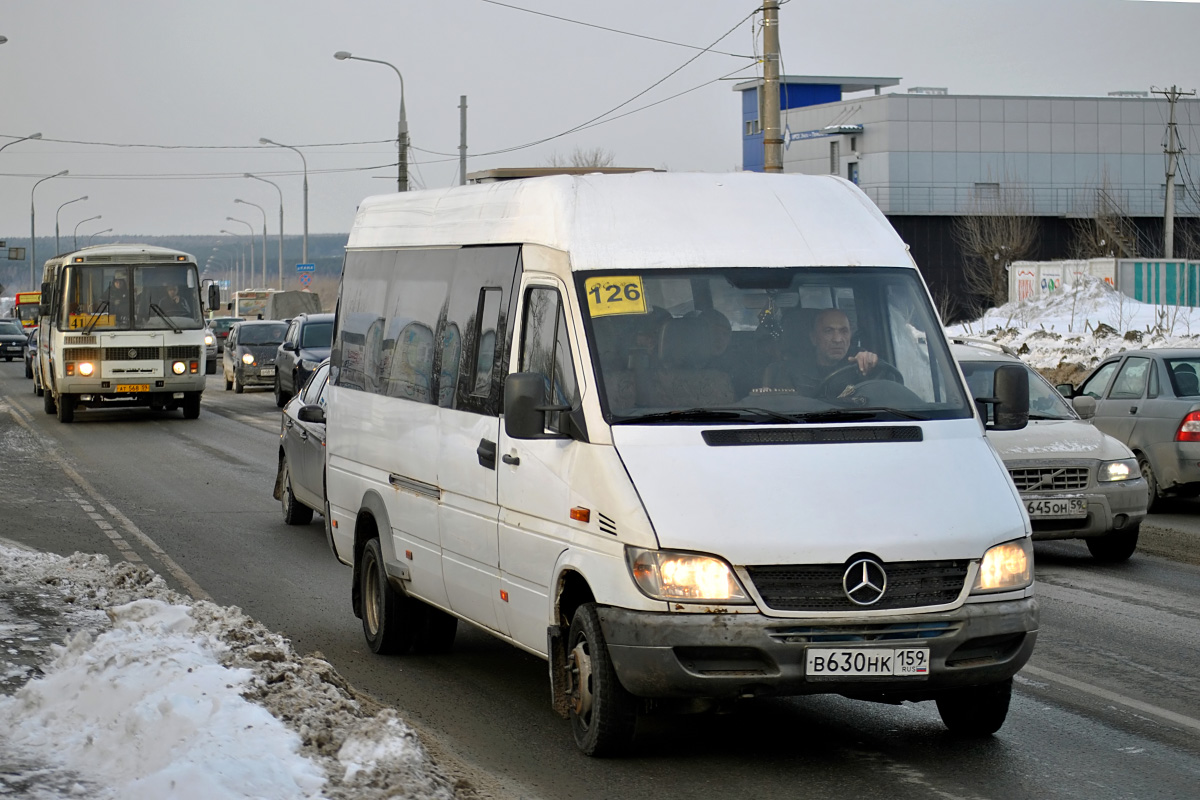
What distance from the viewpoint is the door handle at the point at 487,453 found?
6.90 m

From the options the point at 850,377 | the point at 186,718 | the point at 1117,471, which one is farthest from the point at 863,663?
the point at 1117,471

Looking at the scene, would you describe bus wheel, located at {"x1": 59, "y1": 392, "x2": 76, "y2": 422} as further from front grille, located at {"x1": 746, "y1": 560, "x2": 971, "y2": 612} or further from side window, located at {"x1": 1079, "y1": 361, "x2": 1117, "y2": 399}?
front grille, located at {"x1": 746, "y1": 560, "x2": 971, "y2": 612}

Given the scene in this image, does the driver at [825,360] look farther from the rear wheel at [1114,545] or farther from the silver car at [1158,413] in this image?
the silver car at [1158,413]

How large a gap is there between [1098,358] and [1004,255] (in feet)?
153

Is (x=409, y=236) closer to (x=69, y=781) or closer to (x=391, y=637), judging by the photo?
(x=391, y=637)

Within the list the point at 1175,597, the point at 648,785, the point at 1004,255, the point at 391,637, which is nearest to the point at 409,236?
the point at 391,637

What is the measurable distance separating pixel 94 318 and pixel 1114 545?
20.8m

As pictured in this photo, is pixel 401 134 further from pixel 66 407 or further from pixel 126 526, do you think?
pixel 126 526

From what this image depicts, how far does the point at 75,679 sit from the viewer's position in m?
6.88

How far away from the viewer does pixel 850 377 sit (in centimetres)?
645

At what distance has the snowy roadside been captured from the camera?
211 inches

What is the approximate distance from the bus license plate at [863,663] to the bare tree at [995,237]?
70.3 m

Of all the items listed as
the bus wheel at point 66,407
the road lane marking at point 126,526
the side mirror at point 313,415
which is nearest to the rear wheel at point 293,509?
the road lane marking at point 126,526

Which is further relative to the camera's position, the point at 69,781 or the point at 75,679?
the point at 75,679
